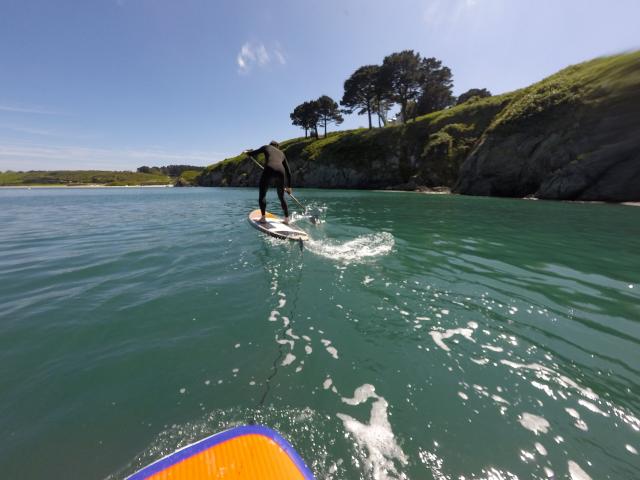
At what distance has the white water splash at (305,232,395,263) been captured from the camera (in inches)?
327

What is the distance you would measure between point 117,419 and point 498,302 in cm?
619

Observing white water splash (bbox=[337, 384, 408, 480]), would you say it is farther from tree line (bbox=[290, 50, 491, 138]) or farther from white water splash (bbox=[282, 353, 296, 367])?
tree line (bbox=[290, 50, 491, 138])

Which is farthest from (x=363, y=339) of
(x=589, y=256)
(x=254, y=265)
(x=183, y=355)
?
(x=589, y=256)

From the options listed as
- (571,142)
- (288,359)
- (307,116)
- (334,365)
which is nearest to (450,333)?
(334,365)

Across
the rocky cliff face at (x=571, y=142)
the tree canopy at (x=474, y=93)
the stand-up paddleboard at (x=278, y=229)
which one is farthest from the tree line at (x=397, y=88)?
the stand-up paddleboard at (x=278, y=229)

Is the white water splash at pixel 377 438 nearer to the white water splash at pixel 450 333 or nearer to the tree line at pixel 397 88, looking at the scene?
the white water splash at pixel 450 333

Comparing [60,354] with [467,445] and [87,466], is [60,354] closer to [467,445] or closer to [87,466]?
[87,466]

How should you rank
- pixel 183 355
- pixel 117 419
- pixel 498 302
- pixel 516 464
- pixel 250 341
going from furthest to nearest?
1. pixel 498 302
2. pixel 250 341
3. pixel 183 355
4. pixel 117 419
5. pixel 516 464

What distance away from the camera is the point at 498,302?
531cm

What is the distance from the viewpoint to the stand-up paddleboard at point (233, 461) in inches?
78.4

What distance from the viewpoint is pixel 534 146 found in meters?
34.0

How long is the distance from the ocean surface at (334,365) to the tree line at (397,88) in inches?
2594

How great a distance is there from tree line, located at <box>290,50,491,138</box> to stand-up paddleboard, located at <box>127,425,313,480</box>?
71.2 m

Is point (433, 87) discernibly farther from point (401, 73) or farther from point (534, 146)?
point (534, 146)
